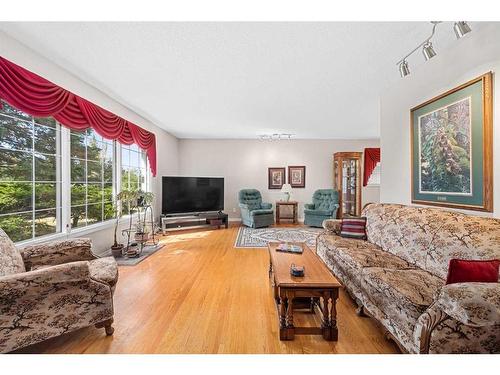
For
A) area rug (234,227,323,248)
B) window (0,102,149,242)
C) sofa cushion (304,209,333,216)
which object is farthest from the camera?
sofa cushion (304,209,333,216)

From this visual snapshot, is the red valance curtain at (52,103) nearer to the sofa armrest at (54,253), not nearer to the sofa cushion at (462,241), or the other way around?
the sofa armrest at (54,253)

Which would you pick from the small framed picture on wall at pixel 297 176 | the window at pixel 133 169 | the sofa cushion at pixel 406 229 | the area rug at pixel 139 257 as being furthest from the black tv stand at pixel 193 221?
the sofa cushion at pixel 406 229

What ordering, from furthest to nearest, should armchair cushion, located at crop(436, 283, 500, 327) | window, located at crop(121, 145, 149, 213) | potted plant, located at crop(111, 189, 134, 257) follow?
1. window, located at crop(121, 145, 149, 213)
2. potted plant, located at crop(111, 189, 134, 257)
3. armchair cushion, located at crop(436, 283, 500, 327)

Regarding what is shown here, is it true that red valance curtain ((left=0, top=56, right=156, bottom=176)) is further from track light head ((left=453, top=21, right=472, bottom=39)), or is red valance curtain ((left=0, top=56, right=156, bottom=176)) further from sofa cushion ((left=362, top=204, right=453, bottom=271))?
sofa cushion ((left=362, top=204, right=453, bottom=271))

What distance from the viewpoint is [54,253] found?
6.15ft

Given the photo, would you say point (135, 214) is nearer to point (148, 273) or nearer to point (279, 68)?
point (148, 273)

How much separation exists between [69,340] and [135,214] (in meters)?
2.97

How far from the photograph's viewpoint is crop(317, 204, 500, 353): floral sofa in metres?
1.09

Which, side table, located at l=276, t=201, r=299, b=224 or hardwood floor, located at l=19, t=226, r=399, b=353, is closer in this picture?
hardwood floor, located at l=19, t=226, r=399, b=353

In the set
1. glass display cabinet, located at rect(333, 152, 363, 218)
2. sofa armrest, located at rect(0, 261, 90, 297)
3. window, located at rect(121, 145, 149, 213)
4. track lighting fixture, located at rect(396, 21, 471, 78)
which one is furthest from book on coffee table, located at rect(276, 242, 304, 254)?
glass display cabinet, located at rect(333, 152, 363, 218)

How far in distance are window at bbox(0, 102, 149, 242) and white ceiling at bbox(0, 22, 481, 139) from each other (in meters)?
0.79

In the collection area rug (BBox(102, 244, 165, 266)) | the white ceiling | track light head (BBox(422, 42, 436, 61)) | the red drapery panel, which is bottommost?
area rug (BBox(102, 244, 165, 266))
